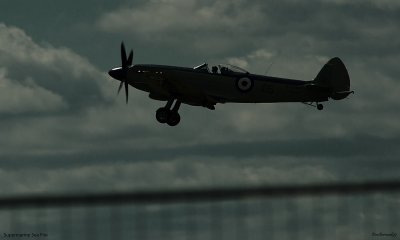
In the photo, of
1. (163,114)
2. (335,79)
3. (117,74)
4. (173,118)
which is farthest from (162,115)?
(335,79)

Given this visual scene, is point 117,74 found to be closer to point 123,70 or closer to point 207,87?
point 123,70

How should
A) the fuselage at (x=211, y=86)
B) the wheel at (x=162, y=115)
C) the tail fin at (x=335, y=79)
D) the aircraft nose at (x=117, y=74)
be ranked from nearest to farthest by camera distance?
the wheel at (x=162, y=115) < the fuselage at (x=211, y=86) < the aircraft nose at (x=117, y=74) < the tail fin at (x=335, y=79)

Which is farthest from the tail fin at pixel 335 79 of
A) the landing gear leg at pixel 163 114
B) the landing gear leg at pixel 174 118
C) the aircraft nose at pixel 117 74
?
the aircraft nose at pixel 117 74

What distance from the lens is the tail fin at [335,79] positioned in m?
60.6

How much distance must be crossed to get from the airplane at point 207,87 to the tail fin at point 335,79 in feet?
6.58

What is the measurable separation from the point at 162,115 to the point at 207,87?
3521 millimetres

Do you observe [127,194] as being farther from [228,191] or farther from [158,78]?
[158,78]

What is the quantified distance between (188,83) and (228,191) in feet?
162

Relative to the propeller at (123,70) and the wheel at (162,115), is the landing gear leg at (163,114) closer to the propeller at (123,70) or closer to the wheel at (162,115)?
the wheel at (162,115)

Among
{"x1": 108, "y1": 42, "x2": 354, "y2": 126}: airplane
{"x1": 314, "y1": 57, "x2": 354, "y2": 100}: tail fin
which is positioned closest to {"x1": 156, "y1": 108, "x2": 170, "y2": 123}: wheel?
{"x1": 108, "y1": 42, "x2": 354, "y2": 126}: airplane

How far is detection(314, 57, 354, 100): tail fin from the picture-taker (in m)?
60.6

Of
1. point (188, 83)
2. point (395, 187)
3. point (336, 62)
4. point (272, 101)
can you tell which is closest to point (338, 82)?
point (336, 62)

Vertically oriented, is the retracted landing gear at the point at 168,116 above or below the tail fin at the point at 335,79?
below

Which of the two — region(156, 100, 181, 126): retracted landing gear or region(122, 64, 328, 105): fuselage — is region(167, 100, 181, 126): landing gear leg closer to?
region(156, 100, 181, 126): retracted landing gear
